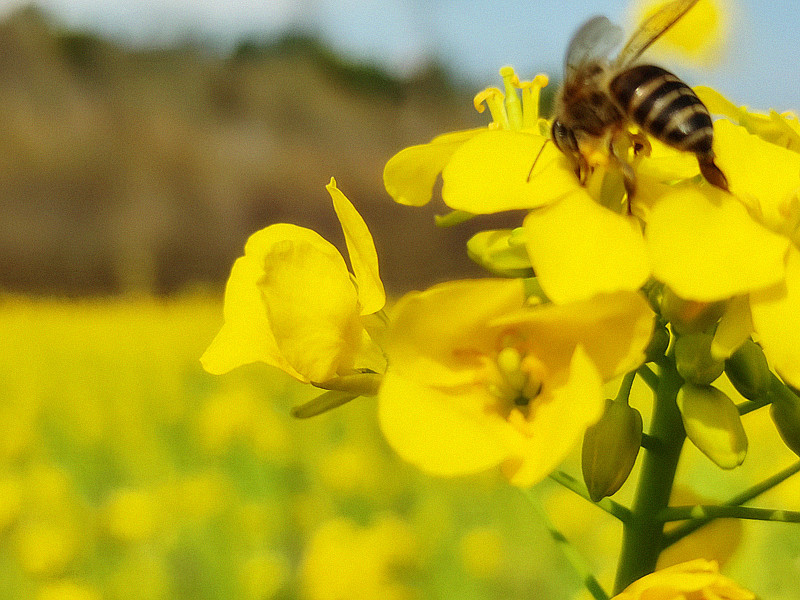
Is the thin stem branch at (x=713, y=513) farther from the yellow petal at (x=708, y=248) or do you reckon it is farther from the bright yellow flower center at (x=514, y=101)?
the bright yellow flower center at (x=514, y=101)

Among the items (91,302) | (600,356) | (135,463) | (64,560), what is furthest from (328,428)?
(91,302)

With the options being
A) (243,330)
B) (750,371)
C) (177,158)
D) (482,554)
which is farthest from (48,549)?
(177,158)

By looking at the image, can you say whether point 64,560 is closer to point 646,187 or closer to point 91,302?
point 646,187

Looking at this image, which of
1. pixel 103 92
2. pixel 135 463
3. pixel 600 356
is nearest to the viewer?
pixel 600 356

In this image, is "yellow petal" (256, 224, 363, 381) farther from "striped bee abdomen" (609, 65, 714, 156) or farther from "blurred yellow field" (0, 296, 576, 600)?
"blurred yellow field" (0, 296, 576, 600)

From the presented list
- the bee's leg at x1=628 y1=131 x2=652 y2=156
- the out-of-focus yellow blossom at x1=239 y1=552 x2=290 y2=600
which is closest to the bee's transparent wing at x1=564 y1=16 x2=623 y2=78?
the bee's leg at x1=628 y1=131 x2=652 y2=156

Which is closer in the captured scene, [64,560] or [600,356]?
[600,356]
